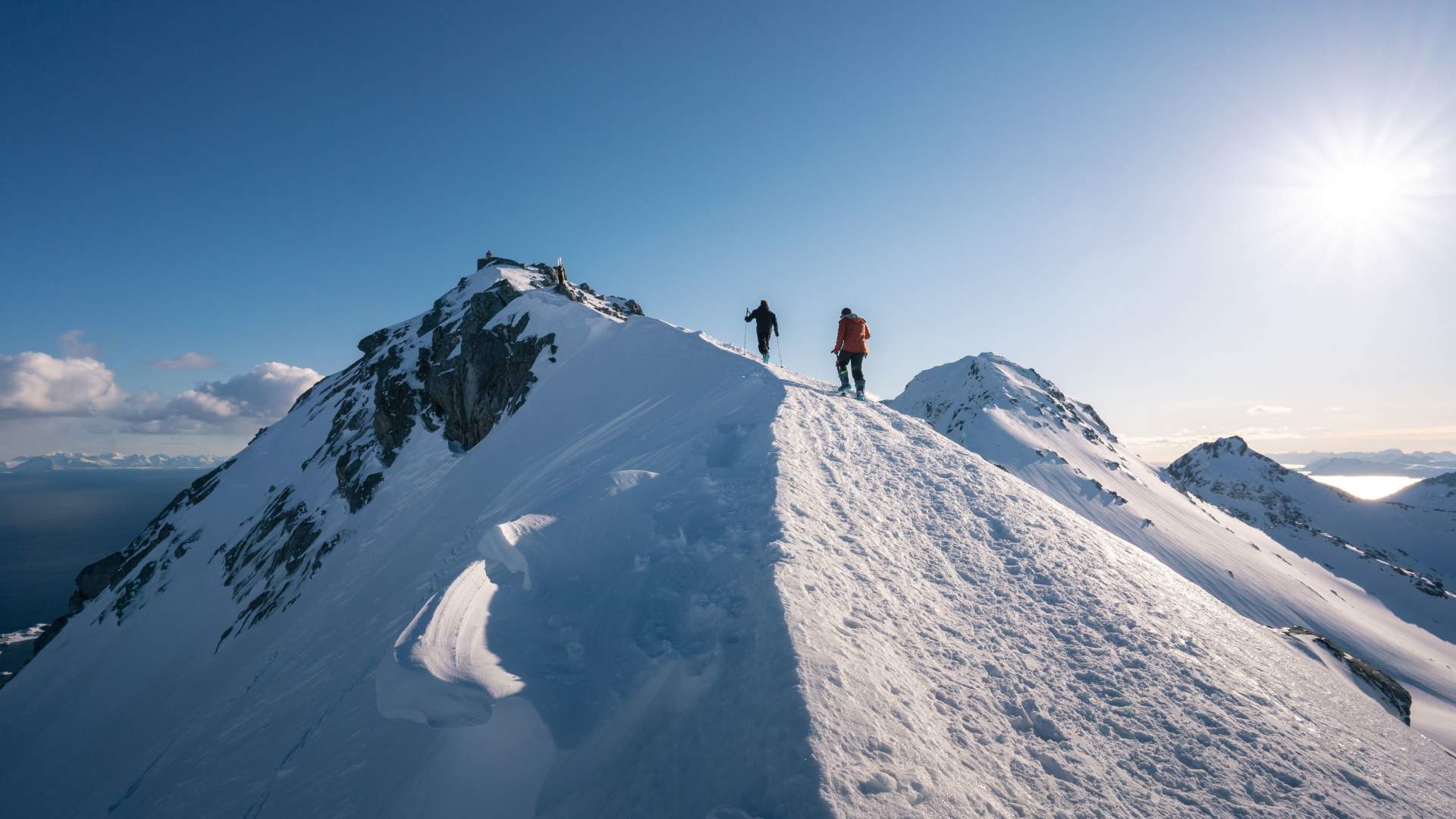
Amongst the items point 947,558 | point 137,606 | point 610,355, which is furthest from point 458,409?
point 137,606

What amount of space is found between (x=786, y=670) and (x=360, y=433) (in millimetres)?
38740

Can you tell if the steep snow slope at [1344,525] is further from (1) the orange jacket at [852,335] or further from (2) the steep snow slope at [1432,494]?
(1) the orange jacket at [852,335]

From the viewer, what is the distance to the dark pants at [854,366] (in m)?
13.8

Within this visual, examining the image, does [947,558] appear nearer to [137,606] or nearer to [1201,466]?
[137,606]

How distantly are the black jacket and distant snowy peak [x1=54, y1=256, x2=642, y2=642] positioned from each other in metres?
9.71

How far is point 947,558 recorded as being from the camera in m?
6.82

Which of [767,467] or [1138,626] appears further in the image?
[767,467]

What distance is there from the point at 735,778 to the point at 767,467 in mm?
4439

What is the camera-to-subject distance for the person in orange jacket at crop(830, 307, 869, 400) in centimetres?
1378

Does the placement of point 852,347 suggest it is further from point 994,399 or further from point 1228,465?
point 1228,465

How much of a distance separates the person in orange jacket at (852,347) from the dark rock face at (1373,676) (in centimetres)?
883

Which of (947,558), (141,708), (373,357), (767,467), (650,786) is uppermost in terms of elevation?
(373,357)

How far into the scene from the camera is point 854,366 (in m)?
14.1

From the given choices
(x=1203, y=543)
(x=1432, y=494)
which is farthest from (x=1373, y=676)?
(x=1432, y=494)
